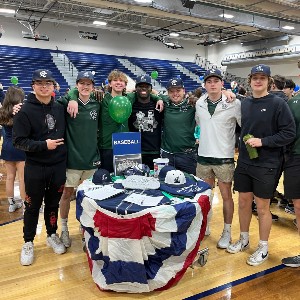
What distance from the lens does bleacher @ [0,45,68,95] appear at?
1442 centimetres

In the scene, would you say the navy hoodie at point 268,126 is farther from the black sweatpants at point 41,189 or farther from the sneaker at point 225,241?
the black sweatpants at point 41,189

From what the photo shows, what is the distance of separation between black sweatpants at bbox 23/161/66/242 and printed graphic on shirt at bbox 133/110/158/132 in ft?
2.55

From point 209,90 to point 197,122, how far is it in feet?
1.18

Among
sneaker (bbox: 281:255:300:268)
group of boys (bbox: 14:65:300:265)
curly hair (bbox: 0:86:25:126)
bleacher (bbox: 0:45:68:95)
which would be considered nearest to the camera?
group of boys (bbox: 14:65:300:265)

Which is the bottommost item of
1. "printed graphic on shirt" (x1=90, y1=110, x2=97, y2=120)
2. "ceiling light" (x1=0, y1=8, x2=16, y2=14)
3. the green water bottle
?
the green water bottle

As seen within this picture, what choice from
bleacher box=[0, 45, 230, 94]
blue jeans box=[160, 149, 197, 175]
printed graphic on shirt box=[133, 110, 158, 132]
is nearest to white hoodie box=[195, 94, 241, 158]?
blue jeans box=[160, 149, 197, 175]

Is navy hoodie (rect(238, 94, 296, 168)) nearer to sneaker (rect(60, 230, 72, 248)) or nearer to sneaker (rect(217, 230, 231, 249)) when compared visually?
sneaker (rect(217, 230, 231, 249))

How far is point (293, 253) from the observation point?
9.69 ft

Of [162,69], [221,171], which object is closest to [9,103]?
[221,171]

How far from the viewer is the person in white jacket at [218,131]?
2.83 m

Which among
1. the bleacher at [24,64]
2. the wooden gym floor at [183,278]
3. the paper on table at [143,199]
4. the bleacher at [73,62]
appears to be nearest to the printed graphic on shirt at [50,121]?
the paper on table at [143,199]

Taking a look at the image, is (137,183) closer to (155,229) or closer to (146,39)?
(155,229)

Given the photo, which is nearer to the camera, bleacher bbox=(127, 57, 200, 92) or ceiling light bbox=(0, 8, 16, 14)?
ceiling light bbox=(0, 8, 16, 14)

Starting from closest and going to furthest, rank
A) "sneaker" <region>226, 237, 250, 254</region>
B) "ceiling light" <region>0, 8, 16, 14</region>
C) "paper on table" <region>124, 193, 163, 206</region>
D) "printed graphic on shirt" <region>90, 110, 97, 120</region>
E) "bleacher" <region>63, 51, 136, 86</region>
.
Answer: "paper on table" <region>124, 193, 163, 206</region>
"printed graphic on shirt" <region>90, 110, 97, 120</region>
"sneaker" <region>226, 237, 250, 254</region>
"ceiling light" <region>0, 8, 16, 14</region>
"bleacher" <region>63, 51, 136, 86</region>
